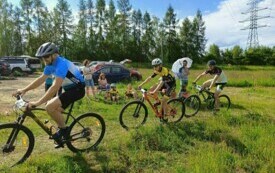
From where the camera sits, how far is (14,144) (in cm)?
572

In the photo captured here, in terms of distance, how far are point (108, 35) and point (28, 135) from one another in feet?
215

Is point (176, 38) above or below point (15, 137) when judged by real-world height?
above

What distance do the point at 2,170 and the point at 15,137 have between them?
1.92ft

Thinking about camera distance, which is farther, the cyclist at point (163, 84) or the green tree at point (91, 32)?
the green tree at point (91, 32)

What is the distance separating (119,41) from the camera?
71.0 m

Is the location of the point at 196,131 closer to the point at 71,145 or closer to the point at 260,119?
the point at 260,119

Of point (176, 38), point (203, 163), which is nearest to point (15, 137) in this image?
point (203, 163)

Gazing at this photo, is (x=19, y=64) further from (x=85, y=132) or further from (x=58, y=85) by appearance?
(x=58, y=85)

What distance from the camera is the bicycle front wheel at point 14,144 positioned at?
5652 mm

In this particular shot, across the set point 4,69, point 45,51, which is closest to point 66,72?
point 45,51

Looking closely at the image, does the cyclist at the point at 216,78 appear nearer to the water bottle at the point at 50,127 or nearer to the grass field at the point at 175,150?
the grass field at the point at 175,150

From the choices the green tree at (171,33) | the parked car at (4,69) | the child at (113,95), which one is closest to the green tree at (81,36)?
the green tree at (171,33)

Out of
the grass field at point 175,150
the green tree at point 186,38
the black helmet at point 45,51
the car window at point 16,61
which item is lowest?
the grass field at point 175,150

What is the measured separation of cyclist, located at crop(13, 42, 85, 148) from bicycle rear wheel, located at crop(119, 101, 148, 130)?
8.80 feet
